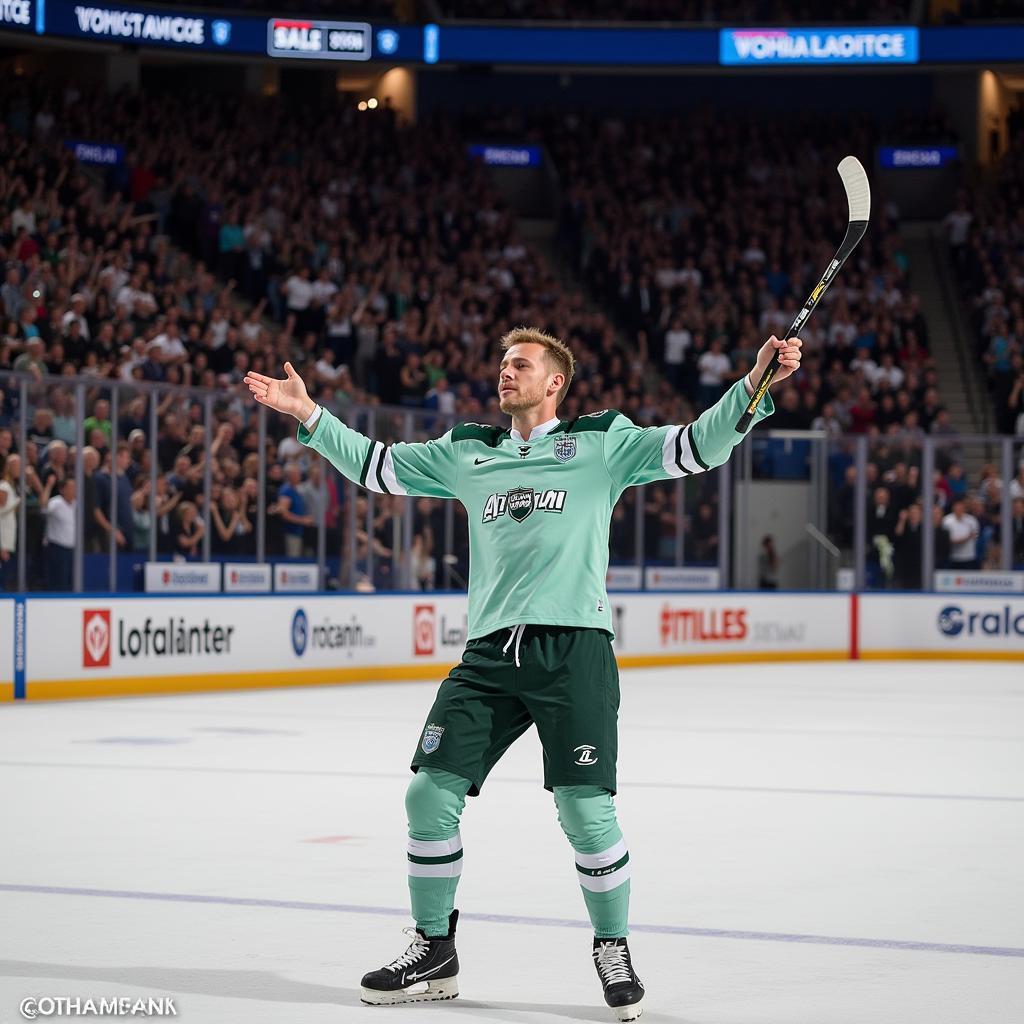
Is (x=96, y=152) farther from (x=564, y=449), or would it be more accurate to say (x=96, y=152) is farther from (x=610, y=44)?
(x=564, y=449)

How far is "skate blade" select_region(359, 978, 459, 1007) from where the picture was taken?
495 cm

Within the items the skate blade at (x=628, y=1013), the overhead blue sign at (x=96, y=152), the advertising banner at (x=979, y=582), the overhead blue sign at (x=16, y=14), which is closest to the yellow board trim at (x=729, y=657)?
the advertising banner at (x=979, y=582)

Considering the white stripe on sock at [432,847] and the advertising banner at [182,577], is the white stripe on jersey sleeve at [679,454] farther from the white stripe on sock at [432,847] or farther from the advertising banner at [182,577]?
the advertising banner at [182,577]

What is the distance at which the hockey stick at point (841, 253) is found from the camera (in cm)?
512

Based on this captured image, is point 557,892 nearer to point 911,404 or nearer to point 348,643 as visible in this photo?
point 348,643

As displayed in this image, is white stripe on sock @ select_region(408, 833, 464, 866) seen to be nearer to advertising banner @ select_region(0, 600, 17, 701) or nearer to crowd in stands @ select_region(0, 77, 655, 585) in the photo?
crowd in stands @ select_region(0, 77, 655, 585)

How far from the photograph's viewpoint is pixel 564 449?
541 centimetres

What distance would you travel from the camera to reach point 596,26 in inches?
1331

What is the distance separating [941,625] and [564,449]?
63.3ft

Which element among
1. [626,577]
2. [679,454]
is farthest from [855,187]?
[626,577]

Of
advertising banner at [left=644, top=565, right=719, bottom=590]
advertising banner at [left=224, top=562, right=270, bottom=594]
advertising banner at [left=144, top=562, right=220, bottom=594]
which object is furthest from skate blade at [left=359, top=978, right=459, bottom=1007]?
advertising banner at [left=644, top=565, right=719, bottom=590]

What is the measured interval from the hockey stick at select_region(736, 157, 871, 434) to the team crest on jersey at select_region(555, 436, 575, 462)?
0.51 metres

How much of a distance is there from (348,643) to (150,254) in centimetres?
743

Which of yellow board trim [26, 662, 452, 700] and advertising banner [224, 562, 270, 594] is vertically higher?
advertising banner [224, 562, 270, 594]
